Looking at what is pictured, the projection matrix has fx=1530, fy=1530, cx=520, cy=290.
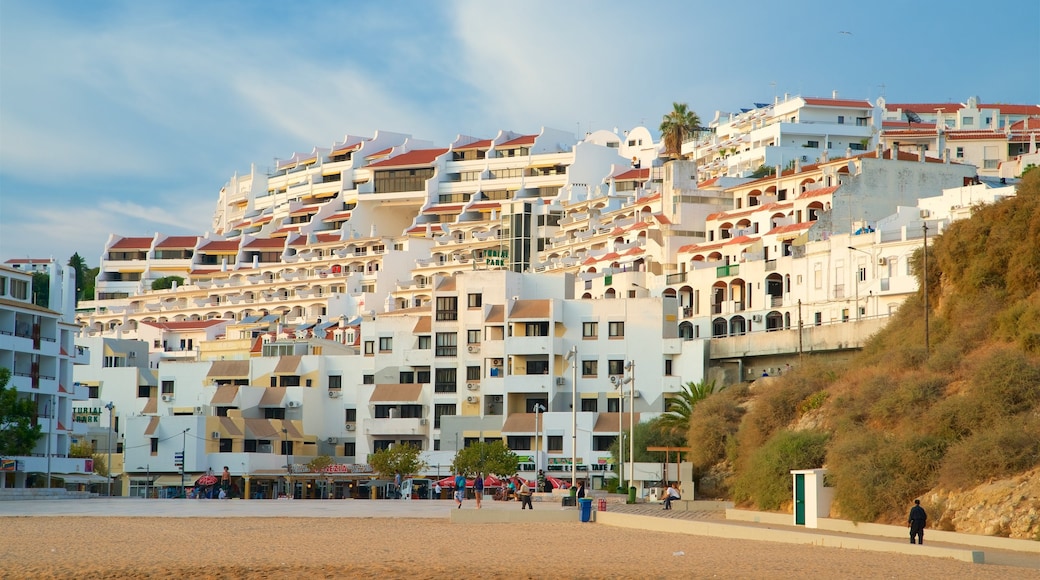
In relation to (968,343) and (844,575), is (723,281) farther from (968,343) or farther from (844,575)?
(844,575)

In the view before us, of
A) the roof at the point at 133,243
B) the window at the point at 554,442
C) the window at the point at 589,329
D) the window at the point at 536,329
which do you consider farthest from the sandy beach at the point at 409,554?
the roof at the point at 133,243

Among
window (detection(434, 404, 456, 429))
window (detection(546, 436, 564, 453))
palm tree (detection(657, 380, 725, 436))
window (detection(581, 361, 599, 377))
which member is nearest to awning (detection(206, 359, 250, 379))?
window (detection(434, 404, 456, 429))

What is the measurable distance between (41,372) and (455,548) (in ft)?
153

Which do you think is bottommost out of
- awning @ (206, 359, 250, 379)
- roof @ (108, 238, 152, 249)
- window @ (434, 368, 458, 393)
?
window @ (434, 368, 458, 393)

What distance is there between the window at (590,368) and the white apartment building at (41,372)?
2793cm

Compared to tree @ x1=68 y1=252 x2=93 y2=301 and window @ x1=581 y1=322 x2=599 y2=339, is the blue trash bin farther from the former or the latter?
tree @ x1=68 y1=252 x2=93 y2=301

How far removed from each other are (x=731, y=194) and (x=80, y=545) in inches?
3160

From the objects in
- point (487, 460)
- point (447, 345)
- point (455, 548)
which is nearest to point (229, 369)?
point (447, 345)

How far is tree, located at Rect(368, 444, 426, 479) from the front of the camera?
8350cm

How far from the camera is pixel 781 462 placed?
4800 cm

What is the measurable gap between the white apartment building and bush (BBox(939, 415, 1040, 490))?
4460 cm

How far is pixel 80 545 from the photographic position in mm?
33875

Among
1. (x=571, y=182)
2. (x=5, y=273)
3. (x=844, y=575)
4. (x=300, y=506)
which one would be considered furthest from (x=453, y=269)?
(x=844, y=575)

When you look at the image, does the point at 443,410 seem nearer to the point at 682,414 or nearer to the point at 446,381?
the point at 446,381
